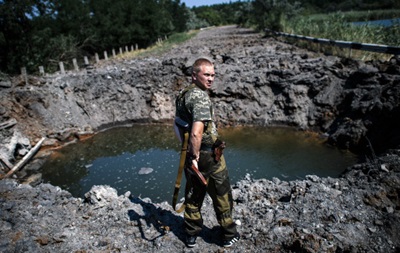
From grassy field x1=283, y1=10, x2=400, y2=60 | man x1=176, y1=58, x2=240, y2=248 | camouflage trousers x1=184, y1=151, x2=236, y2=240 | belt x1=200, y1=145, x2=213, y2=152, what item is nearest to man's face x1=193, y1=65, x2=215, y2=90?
man x1=176, y1=58, x2=240, y2=248

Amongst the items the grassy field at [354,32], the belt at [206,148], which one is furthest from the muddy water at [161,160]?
the grassy field at [354,32]

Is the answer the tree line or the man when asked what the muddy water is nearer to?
the man

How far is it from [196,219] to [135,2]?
115 ft

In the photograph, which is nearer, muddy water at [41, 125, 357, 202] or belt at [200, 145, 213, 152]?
belt at [200, 145, 213, 152]

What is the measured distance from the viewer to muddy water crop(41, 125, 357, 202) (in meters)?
6.96

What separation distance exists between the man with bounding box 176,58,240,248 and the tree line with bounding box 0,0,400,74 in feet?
51.0

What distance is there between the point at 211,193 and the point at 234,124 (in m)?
7.39

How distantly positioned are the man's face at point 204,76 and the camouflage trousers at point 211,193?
81cm

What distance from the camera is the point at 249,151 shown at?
841cm

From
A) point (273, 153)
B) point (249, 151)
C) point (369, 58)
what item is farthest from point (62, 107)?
point (369, 58)

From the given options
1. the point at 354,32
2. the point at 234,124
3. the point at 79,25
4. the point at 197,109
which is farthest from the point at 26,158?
the point at 79,25

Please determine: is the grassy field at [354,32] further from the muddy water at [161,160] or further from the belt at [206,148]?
the belt at [206,148]

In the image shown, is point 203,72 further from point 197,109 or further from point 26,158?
point 26,158

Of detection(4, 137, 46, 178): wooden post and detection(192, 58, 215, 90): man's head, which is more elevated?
detection(192, 58, 215, 90): man's head
